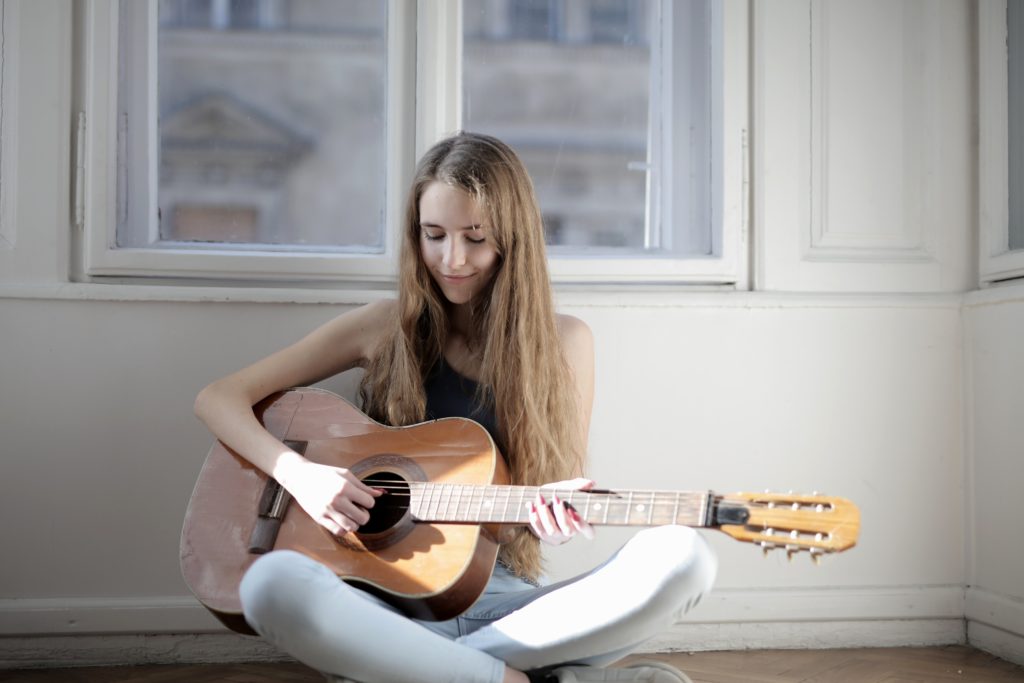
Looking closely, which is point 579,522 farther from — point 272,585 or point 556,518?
point 272,585

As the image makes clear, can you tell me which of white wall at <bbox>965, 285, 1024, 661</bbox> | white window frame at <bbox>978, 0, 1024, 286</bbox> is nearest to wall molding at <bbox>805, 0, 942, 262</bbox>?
white window frame at <bbox>978, 0, 1024, 286</bbox>

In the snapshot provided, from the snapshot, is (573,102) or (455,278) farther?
(573,102)

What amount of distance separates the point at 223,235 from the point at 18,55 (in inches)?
23.1

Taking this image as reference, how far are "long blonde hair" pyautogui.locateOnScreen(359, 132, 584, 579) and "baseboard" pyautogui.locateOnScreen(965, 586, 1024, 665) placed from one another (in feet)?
3.57

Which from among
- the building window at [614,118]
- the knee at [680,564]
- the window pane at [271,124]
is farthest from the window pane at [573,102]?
the knee at [680,564]

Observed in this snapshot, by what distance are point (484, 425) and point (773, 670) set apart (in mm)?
865

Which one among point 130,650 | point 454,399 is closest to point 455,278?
point 454,399

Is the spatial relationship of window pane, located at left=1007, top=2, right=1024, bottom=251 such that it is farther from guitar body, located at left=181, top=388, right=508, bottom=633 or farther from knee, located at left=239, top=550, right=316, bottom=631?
knee, located at left=239, top=550, right=316, bottom=631

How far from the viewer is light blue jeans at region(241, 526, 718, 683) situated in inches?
52.3

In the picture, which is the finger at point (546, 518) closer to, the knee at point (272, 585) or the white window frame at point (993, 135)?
the knee at point (272, 585)

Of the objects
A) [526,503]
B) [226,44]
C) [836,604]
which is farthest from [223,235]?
[836,604]

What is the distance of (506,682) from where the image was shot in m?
1.42

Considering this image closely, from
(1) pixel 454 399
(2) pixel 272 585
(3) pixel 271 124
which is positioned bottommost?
(2) pixel 272 585

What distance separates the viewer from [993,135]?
2.24 m
